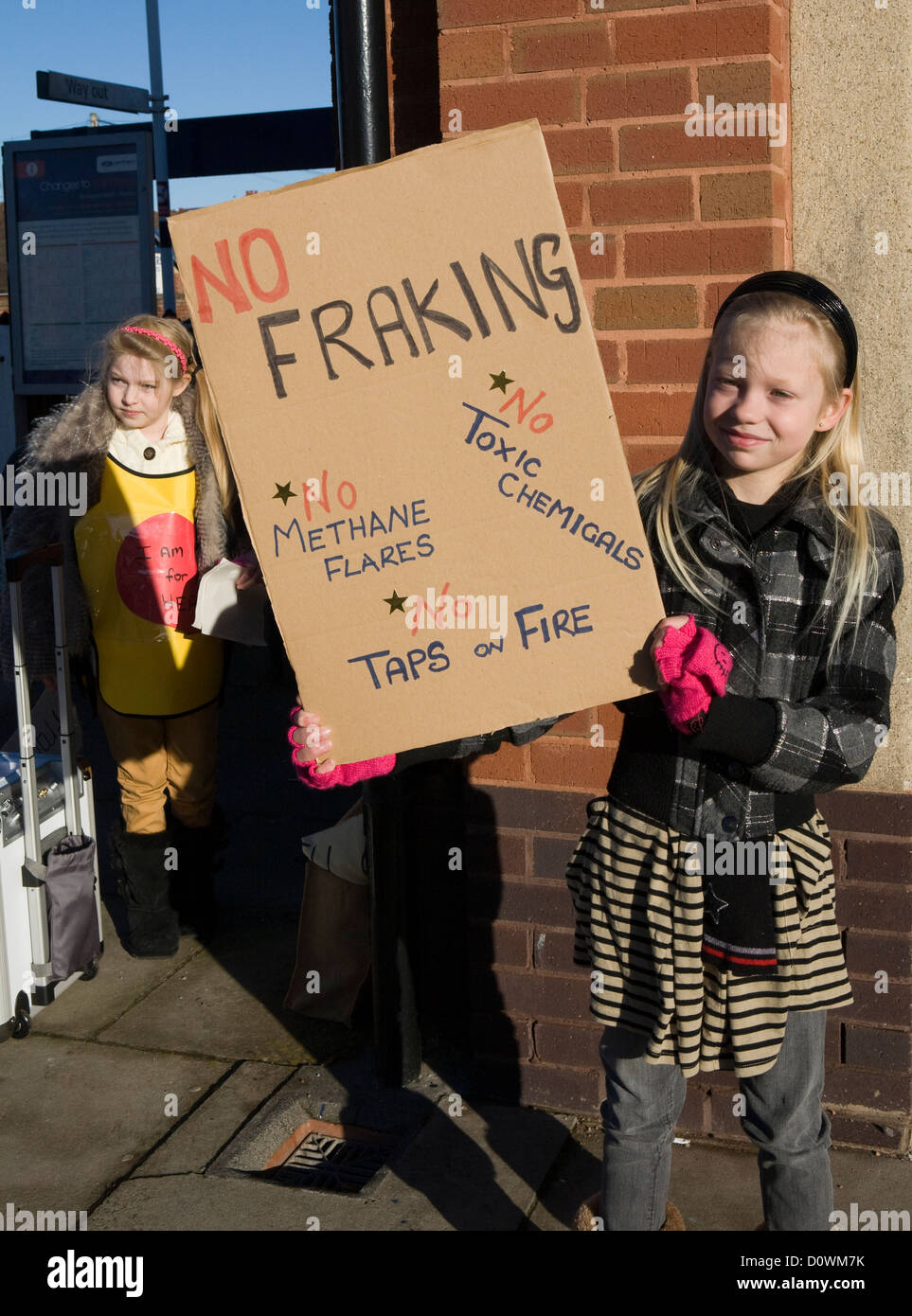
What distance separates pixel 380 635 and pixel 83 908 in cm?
235

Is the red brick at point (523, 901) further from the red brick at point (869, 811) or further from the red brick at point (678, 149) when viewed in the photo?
the red brick at point (678, 149)

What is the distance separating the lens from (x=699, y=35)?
3.01 meters

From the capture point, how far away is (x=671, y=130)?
10.0 ft

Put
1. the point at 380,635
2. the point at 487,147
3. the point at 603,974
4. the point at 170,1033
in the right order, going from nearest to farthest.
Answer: the point at 487,147
the point at 380,635
the point at 603,974
the point at 170,1033

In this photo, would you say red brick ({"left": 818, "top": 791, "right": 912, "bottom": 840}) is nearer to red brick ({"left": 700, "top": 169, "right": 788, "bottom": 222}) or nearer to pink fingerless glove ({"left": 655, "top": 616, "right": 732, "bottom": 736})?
pink fingerless glove ({"left": 655, "top": 616, "right": 732, "bottom": 736})

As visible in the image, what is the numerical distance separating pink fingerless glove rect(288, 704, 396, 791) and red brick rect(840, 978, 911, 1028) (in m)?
1.47

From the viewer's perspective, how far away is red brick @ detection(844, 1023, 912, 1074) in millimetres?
3240

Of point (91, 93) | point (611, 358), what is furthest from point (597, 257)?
point (91, 93)

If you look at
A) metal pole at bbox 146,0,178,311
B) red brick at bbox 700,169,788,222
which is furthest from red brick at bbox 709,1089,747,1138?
metal pole at bbox 146,0,178,311

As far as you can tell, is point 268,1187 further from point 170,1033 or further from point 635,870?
point 635,870

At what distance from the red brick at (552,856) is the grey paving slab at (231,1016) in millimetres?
895

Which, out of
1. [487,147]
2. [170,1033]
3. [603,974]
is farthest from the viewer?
[170,1033]

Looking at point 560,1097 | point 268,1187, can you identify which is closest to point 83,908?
point 268,1187

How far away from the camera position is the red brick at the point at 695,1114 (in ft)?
11.1
